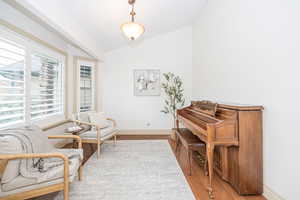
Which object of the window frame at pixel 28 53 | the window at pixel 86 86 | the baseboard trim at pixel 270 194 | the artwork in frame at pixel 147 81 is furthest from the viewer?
the artwork in frame at pixel 147 81

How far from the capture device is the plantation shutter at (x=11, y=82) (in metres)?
2.08

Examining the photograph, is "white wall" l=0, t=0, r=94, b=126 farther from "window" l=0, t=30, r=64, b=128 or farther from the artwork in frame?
the artwork in frame

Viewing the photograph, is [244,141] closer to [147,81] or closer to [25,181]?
[25,181]

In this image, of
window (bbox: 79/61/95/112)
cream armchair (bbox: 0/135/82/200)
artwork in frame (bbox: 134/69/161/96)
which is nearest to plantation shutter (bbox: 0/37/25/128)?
cream armchair (bbox: 0/135/82/200)

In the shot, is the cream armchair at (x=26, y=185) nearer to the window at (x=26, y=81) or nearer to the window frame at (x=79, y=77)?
the window at (x=26, y=81)

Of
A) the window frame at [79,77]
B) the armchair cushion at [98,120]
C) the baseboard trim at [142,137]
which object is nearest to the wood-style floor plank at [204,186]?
the baseboard trim at [142,137]

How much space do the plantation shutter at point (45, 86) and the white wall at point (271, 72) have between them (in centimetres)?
353

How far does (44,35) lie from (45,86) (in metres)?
1.02

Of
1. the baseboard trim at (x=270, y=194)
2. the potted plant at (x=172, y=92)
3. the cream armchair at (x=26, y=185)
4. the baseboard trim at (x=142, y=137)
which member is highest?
the potted plant at (x=172, y=92)

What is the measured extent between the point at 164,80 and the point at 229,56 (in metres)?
2.35

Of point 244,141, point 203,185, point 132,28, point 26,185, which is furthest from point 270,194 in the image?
point 132,28

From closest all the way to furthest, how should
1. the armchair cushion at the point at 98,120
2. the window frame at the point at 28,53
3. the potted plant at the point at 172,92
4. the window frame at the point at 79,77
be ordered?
the window frame at the point at 28,53 → the armchair cushion at the point at 98,120 → the window frame at the point at 79,77 → the potted plant at the point at 172,92

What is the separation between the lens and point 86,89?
441 cm

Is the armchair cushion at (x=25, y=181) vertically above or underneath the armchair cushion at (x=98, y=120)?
underneath
